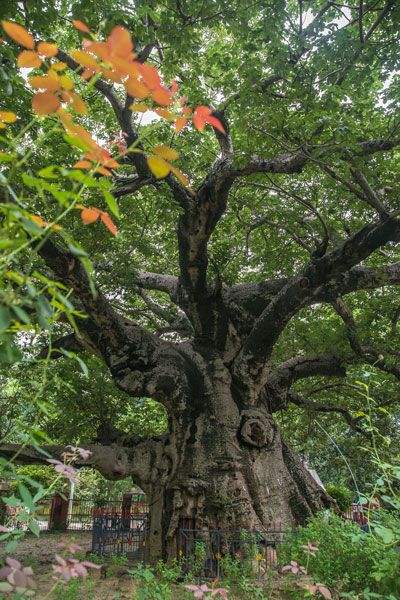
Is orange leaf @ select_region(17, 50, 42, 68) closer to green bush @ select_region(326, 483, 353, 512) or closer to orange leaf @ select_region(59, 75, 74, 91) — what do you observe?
orange leaf @ select_region(59, 75, 74, 91)

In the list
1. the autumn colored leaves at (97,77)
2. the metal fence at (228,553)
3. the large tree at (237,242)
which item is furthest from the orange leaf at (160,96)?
the metal fence at (228,553)

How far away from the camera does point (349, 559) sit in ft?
9.66

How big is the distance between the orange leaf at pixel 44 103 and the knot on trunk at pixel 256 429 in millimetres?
6812

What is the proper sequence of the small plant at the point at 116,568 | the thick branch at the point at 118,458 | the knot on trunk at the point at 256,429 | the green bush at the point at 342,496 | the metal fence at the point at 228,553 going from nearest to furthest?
the metal fence at the point at 228,553
the small plant at the point at 116,568
the thick branch at the point at 118,458
the knot on trunk at the point at 256,429
the green bush at the point at 342,496

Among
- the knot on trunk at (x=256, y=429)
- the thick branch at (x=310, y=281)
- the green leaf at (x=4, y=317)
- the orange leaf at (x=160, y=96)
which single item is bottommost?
the green leaf at (x=4, y=317)

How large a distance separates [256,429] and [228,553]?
7.95ft

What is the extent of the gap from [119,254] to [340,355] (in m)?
4.55

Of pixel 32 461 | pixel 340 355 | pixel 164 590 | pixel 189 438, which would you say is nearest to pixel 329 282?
pixel 340 355

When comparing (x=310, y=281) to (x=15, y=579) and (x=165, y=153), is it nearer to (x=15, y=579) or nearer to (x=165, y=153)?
(x=165, y=153)

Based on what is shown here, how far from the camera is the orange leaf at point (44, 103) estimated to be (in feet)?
4.03

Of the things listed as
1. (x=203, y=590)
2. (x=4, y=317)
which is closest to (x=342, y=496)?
(x=203, y=590)

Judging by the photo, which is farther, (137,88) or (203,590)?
(203,590)

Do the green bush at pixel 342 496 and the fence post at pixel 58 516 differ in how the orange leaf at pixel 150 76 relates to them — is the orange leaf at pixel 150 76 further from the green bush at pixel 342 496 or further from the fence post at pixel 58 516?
the fence post at pixel 58 516

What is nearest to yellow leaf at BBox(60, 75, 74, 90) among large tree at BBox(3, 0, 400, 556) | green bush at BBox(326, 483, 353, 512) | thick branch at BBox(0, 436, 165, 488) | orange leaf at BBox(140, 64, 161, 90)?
orange leaf at BBox(140, 64, 161, 90)
